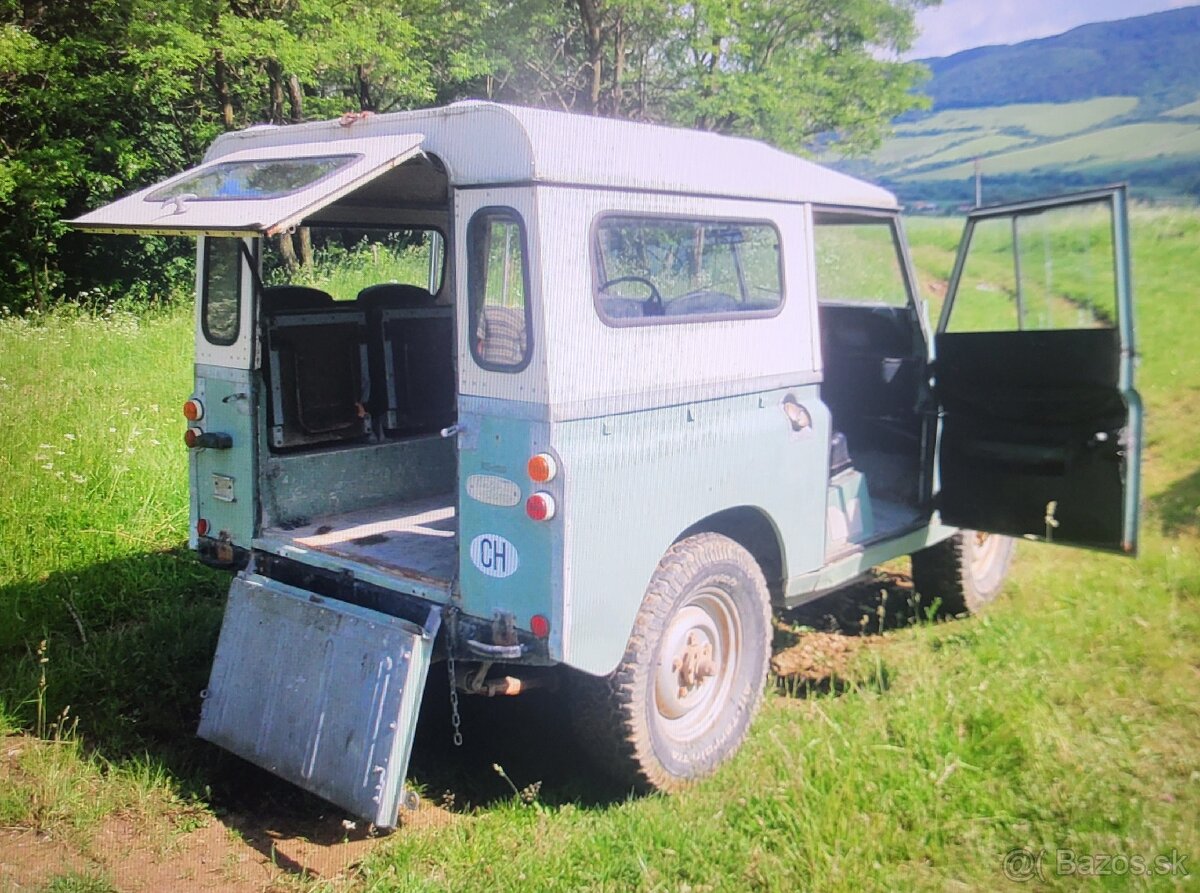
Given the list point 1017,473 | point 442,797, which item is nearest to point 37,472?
point 442,797

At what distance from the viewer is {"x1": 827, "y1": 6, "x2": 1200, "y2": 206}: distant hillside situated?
10.2 metres

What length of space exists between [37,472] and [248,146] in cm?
309

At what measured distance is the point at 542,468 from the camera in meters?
3.04

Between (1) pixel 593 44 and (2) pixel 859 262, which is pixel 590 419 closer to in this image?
(2) pixel 859 262

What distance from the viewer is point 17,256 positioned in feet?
52.0

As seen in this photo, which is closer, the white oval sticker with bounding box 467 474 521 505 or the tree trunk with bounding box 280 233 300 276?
the white oval sticker with bounding box 467 474 521 505

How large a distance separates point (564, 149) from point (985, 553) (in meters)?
3.98

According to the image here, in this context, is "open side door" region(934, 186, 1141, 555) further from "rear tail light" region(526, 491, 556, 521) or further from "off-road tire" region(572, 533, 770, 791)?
"rear tail light" region(526, 491, 556, 521)

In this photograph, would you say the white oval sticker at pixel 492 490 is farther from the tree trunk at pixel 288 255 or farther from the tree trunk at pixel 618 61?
the tree trunk at pixel 618 61

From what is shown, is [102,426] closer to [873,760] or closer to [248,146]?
[248,146]

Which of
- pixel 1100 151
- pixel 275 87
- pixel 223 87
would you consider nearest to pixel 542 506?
pixel 1100 151

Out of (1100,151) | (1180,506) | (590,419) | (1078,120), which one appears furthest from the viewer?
(1078,120)

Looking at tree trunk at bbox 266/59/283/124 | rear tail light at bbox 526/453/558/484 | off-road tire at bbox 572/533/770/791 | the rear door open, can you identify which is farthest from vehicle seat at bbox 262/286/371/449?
tree trunk at bbox 266/59/283/124

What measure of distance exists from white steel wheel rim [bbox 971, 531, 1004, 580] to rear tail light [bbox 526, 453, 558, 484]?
351 cm
